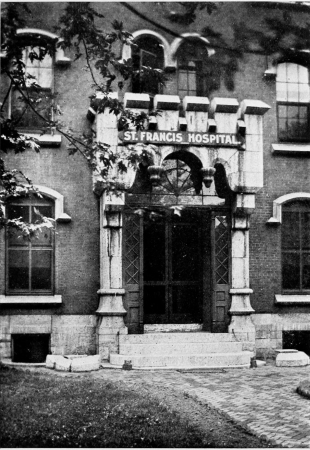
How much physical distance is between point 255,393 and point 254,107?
270 inches

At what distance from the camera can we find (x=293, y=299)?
1442 centimetres

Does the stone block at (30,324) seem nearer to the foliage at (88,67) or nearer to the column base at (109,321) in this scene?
the column base at (109,321)

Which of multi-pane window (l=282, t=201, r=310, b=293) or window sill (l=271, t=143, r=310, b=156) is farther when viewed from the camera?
window sill (l=271, t=143, r=310, b=156)

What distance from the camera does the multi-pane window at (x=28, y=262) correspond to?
1403cm

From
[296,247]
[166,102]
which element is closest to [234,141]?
[166,102]

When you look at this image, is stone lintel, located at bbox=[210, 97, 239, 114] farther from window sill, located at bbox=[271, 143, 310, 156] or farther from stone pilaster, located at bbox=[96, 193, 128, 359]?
stone pilaster, located at bbox=[96, 193, 128, 359]

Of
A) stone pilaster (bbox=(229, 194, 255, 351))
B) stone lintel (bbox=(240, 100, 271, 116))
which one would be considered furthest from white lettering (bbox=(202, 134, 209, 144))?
stone pilaster (bbox=(229, 194, 255, 351))

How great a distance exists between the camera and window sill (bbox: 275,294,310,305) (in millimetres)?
14391

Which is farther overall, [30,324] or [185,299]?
[185,299]

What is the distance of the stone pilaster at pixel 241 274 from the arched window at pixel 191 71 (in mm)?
2951

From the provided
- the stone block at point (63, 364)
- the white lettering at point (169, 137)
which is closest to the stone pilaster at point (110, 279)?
the stone block at point (63, 364)

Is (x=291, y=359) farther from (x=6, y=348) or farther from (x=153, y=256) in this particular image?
(x=6, y=348)

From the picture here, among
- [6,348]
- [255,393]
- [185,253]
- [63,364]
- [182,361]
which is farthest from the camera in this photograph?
[185,253]

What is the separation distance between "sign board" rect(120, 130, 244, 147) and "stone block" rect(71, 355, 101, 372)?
4845 mm
